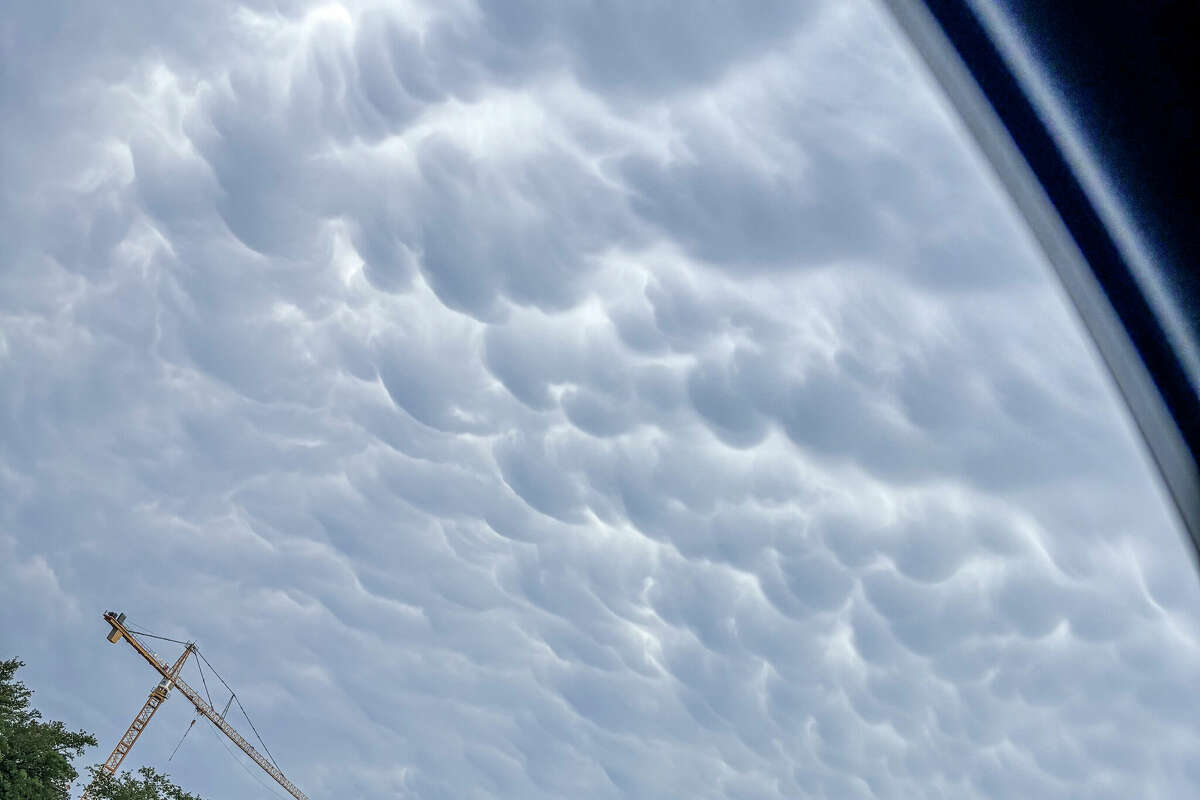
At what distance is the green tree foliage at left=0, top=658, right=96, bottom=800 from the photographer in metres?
52.8

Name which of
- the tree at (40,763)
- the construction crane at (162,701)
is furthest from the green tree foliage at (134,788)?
the construction crane at (162,701)

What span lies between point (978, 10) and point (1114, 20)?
0.94 ft

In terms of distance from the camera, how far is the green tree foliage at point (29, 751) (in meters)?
52.8

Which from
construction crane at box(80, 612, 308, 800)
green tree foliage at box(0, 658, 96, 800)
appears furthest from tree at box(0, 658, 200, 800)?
construction crane at box(80, 612, 308, 800)

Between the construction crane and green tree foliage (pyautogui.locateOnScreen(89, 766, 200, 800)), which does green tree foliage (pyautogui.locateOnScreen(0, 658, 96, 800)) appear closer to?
green tree foliage (pyautogui.locateOnScreen(89, 766, 200, 800))

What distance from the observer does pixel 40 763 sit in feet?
182

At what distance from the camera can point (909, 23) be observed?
92.7 inches

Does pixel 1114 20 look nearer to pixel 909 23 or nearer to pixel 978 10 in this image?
pixel 978 10

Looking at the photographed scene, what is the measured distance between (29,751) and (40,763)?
1314 mm

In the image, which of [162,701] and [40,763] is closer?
[40,763]

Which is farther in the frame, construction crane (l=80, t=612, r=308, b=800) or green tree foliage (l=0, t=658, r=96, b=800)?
construction crane (l=80, t=612, r=308, b=800)

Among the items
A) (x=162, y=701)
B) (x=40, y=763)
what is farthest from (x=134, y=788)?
(x=162, y=701)

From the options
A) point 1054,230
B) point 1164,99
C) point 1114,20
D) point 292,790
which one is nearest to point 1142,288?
point 1054,230

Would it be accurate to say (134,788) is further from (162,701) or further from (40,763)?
(162,701)
